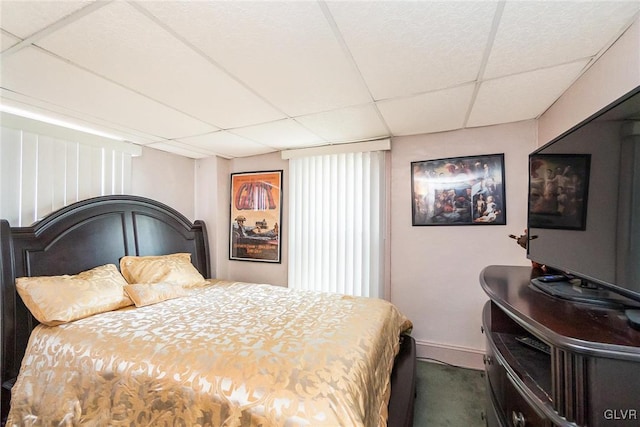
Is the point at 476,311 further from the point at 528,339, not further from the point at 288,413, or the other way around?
the point at 288,413

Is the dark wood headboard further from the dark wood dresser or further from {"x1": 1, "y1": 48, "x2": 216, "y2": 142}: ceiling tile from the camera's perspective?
Answer: the dark wood dresser

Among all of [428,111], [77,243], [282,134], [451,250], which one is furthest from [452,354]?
[77,243]

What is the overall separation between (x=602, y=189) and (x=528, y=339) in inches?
29.0

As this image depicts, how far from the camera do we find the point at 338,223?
3166mm

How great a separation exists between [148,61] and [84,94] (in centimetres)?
80

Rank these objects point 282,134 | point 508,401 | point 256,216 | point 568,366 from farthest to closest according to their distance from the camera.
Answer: point 256,216 < point 282,134 < point 508,401 < point 568,366

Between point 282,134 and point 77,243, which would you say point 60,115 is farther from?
point 282,134

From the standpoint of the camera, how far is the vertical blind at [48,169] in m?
2.07

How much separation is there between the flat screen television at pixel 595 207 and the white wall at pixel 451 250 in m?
1.14

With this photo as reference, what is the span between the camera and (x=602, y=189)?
1.04 metres

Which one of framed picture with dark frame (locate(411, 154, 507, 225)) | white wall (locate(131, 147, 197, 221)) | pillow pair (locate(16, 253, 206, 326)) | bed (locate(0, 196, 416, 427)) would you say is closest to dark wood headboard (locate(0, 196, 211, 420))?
bed (locate(0, 196, 416, 427))

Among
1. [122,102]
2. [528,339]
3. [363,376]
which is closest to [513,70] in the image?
[528,339]

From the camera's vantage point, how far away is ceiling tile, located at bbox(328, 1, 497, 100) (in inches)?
44.1

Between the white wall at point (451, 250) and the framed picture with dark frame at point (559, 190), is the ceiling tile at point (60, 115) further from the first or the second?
the framed picture with dark frame at point (559, 190)
